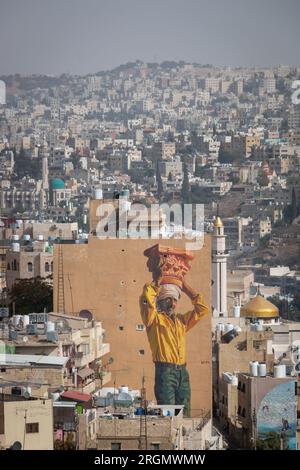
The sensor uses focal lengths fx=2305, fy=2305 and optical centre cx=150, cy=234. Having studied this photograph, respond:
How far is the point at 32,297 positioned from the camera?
21.9 metres

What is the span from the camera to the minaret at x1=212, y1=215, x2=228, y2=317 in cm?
2581

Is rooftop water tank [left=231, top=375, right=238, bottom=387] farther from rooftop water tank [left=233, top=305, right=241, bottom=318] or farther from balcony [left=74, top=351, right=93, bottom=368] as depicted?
rooftop water tank [left=233, top=305, right=241, bottom=318]

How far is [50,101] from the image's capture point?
92.7m

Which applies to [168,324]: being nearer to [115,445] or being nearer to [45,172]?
[115,445]

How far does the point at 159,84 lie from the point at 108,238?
85.5m

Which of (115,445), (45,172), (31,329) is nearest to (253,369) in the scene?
(31,329)

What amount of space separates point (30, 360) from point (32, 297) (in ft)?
15.3

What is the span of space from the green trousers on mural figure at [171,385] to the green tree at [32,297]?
2.13 m

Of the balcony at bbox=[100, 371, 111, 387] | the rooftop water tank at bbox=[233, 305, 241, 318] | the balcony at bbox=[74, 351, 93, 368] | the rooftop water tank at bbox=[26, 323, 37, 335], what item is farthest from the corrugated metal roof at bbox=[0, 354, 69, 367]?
the rooftop water tank at bbox=[233, 305, 241, 318]

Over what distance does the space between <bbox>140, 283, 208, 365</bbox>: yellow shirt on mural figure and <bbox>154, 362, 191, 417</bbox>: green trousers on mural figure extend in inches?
2.8

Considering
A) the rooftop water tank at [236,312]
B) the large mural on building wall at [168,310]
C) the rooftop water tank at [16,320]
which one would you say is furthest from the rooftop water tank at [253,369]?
the rooftop water tank at [236,312]

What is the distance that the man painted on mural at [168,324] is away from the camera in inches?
754
